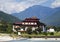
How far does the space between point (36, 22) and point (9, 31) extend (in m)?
18.6

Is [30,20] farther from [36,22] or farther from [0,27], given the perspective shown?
[0,27]

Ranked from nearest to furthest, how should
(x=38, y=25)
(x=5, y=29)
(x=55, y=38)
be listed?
1. (x=55, y=38)
2. (x=5, y=29)
3. (x=38, y=25)

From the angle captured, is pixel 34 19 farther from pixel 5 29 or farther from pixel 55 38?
pixel 55 38

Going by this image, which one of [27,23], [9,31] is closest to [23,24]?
[27,23]

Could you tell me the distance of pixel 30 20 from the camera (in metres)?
103

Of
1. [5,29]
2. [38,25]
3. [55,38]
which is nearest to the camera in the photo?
[55,38]

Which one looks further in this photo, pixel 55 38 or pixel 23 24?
pixel 23 24

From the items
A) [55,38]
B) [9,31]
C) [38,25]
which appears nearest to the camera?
[55,38]

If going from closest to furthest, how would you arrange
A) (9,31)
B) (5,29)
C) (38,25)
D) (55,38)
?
(55,38) → (9,31) → (5,29) → (38,25)

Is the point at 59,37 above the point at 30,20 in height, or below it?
below

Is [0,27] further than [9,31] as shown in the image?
Yes

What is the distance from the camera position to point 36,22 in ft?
332

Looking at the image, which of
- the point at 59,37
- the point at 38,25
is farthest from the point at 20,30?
the point at 59,37

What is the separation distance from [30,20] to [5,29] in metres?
14.1
